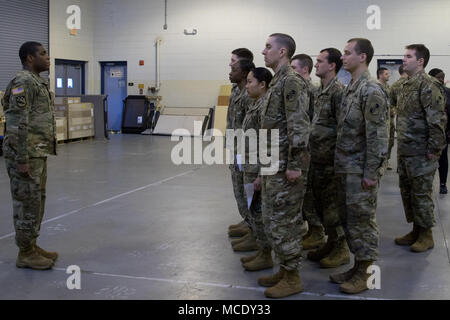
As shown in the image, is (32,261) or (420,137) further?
(420,137)

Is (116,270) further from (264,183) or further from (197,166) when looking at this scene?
(197,166)

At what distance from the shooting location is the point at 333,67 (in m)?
4.21

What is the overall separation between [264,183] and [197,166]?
6335 mm

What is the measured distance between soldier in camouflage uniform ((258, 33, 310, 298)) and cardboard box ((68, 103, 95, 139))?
10.9m

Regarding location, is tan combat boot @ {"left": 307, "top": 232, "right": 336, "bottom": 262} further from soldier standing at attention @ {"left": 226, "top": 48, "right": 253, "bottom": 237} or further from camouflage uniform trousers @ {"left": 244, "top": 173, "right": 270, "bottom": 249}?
soldier standing at attention @ {"left": 226, "top": 48, "right": 253, "bottom": 237}

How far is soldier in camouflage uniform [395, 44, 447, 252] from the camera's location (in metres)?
4.39

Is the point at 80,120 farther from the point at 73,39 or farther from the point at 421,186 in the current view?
the point at 421,186

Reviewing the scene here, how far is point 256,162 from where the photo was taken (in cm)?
372

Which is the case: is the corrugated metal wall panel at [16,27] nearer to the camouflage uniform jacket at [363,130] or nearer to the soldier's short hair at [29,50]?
the soldier's short hair at [29,50]

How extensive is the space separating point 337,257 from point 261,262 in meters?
0.64

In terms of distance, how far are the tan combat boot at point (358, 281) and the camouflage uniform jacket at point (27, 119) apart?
8.04ft

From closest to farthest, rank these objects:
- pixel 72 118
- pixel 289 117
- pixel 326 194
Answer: pixel 289 117, pixel 326 194, pixel 72 118

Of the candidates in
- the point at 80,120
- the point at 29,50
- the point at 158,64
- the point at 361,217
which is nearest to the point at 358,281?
the point at 361,217

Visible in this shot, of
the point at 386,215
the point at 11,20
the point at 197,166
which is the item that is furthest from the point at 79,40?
the point at 386,215
